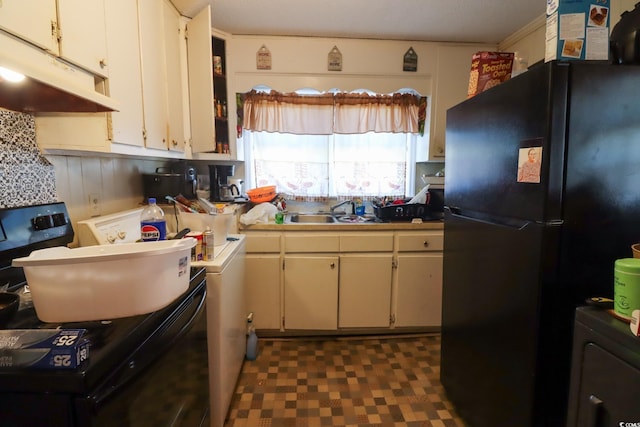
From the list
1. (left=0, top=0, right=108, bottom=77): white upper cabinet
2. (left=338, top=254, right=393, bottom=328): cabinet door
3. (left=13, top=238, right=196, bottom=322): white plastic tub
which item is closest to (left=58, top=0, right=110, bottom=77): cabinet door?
(left=0, top=0, right=108, bottom=77): white upper cabinet

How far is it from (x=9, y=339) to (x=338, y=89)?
2505mm

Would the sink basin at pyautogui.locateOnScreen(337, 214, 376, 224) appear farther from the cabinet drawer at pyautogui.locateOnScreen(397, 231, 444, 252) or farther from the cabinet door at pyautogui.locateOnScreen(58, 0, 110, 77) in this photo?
the cabinet door at pyautogui.locateOnScreen(58, 0, 110, 77)

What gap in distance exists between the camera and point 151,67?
5.47ft

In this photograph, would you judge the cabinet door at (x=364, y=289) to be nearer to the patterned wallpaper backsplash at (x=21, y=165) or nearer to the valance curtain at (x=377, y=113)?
the valance curtain at (x=377, y=113)

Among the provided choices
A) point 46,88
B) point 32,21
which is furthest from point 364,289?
point 32,21

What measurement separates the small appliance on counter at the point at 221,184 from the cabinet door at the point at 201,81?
28 cm

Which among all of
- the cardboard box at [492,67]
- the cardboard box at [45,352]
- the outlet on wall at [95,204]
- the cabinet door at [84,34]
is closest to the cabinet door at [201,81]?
the outlet on wall at [95,204]

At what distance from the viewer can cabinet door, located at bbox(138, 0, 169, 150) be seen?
5.21ft

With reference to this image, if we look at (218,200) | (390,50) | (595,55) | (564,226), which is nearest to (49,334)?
(564,226)

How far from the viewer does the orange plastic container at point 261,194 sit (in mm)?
2572

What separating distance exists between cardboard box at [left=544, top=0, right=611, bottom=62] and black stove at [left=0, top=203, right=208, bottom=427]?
146cm

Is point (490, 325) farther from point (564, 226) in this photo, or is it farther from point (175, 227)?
point (175, 227)

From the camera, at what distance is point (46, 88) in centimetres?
95

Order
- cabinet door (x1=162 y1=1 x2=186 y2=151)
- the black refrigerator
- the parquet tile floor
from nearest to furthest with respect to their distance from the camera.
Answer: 1. the black refrigerator
2. the parquet tile floor
3. cabinet door (x1=162 y1=1 x2=186 y2=151)
